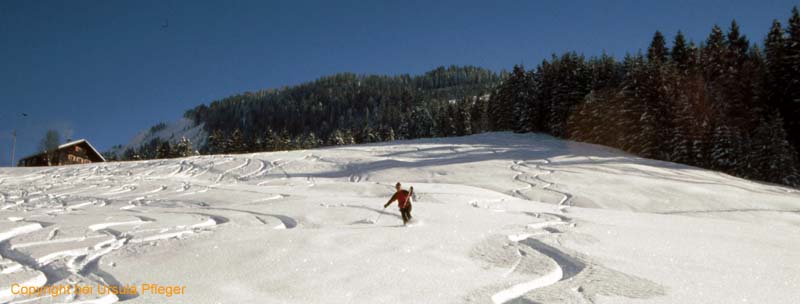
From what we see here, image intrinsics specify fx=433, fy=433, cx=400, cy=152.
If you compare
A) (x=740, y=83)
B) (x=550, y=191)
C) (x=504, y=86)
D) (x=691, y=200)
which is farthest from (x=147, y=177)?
(x=504, y=86)

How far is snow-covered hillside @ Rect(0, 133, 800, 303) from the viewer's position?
5.16m

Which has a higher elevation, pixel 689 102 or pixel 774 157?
pixel 689 102

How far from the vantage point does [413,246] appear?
7.60 metres

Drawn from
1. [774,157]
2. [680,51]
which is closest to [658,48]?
[680,51]

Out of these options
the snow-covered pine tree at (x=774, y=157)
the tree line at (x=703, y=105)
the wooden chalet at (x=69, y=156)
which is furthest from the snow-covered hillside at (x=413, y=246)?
the wooden chalet at (x=69, y=156)

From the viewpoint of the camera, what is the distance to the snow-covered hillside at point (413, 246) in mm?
5164

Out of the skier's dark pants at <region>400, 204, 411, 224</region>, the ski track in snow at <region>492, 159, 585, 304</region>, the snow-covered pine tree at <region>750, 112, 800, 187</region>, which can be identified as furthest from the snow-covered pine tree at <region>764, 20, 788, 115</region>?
the skier's dark pants at <region>400, 204, 411, 224</region>

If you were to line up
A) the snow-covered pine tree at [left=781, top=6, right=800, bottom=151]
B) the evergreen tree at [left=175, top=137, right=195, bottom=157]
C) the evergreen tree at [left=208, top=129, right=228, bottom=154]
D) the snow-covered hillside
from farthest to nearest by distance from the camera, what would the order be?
the evergreen tree at [left=208, top=129, right=228, bottom=154]
the evergreen tree at [left=175, top=137, right=195, bottom=157]
the snow-covered pine tree at [left=781, top=6, right=800, bottom=151]
the snow-covered hillside

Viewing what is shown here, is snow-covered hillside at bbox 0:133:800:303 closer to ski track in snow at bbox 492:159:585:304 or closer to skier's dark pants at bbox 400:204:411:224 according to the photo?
ski track in snow at bbox 492:159:585:304

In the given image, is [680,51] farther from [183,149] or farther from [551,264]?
[183,149]

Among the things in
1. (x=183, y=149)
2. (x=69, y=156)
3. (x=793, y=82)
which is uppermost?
(x=793, y=82)

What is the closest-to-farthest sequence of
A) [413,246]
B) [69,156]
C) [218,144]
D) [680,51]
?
[413,246]
[680,51]
[69,156]
[218,144]

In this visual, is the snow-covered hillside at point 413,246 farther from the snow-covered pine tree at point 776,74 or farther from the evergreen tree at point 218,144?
the evergreen tree at point 218,144

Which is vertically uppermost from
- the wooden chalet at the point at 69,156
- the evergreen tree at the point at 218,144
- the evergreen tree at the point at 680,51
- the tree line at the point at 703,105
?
the evergreen tree at the point at 680,51
